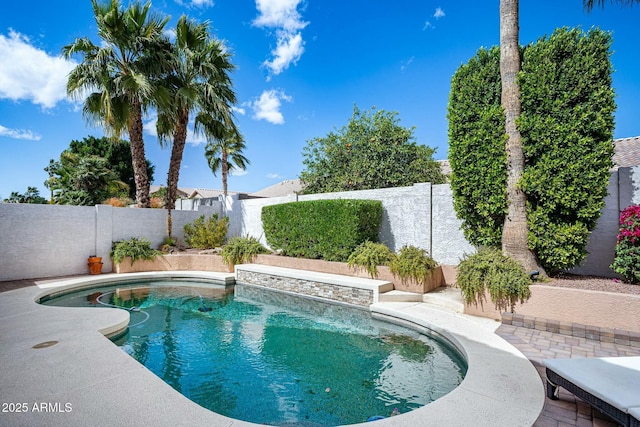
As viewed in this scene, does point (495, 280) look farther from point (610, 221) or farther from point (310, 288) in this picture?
point (310, 288)

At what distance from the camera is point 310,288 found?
9234mm

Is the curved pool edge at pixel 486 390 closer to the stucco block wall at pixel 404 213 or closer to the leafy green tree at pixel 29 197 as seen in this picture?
the stucco block wall at pixel 404 213

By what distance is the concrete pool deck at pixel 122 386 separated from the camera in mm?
2879

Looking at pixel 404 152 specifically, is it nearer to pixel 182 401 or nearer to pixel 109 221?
pixel 109 221

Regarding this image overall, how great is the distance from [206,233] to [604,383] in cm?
1362

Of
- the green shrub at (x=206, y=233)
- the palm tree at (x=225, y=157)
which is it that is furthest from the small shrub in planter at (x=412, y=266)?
the palm tree at (x=225, y=157)

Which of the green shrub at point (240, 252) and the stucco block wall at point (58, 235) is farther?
the green shrub at point (240, 252)

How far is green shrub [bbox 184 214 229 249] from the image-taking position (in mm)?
14016

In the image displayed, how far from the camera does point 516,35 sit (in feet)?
22.3

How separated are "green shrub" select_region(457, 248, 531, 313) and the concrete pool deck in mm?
773

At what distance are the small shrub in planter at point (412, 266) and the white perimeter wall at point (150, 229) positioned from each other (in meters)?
1.21

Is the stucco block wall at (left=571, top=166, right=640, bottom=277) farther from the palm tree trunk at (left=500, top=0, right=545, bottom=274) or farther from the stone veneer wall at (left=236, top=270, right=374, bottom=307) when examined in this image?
the stone veneer wall at (left=236, top=270, right=374, bottom=307)

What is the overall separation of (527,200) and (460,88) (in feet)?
10.3

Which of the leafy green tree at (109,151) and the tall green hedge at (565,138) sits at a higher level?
the leafy green tree at (109,151)
